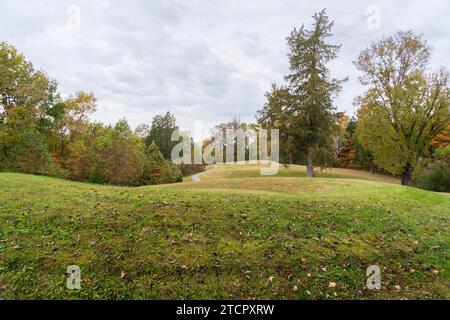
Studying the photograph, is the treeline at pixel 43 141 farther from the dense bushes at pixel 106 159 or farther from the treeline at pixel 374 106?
the treeline at pixel 374 106

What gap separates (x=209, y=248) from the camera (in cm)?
655

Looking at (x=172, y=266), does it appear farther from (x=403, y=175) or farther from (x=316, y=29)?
(x=403, y=175)

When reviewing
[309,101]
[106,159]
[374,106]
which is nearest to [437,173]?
[374,106]

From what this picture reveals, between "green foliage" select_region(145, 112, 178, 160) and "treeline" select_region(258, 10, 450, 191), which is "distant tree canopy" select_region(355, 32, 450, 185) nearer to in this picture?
"treeline" select_region(258, 10, 450, 191)

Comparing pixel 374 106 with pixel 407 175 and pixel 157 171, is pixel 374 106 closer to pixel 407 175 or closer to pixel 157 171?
pixel 407 175

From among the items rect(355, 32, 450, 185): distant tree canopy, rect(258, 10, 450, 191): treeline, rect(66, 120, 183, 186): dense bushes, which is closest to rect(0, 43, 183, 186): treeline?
rect(66, 120, 183, 186): dense bushes

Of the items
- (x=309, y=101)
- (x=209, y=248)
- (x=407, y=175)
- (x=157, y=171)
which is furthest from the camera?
(x=157, y=171)

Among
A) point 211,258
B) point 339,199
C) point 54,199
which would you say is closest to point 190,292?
point 211,258

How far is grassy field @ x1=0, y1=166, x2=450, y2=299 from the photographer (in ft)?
17.4

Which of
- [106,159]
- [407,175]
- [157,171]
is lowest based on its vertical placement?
[407,175]

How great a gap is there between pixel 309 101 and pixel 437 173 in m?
13.6

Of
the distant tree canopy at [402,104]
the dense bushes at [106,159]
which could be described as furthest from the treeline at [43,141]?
the distant tree canopy at [402,104]

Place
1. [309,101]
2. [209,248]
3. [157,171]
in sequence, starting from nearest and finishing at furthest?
[209,248] → [309,101] → [157,171]
